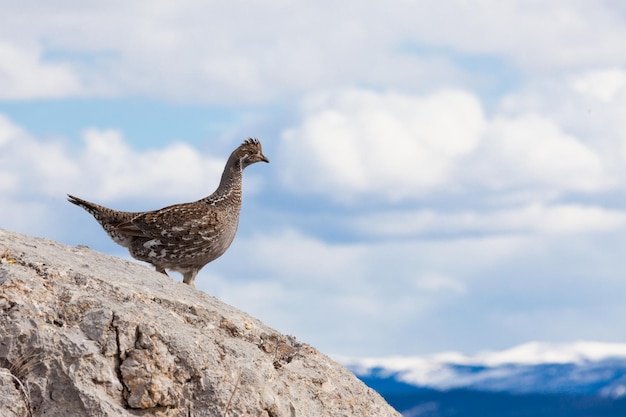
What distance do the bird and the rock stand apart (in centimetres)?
523

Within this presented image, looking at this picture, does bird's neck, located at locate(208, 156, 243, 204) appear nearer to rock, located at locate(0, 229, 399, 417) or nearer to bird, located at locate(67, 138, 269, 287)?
bird, located at locate(67, 138, 269, 287)

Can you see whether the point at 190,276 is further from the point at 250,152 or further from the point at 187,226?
the point at 250,152

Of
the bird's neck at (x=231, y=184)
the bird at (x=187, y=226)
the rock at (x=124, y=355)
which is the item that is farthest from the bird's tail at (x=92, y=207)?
the rock at (x=124, y=355)

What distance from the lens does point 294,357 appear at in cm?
1041

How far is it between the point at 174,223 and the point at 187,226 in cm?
27

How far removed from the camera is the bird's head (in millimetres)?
16297

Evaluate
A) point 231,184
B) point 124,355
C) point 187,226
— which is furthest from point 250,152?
point 124,355

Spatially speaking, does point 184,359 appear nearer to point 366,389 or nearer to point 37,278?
point 37,278

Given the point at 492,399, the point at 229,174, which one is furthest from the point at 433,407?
the point at 229,174

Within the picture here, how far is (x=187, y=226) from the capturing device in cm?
1556

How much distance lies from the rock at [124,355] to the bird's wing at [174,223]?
5.29m

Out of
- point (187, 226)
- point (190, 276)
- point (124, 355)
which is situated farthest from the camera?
point (190, 276)

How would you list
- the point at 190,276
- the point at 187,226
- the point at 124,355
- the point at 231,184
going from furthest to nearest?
the point at 231,184
the point at 190,276
the point at 187,226
the point at 124,355

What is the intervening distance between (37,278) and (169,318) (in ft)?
3.90
